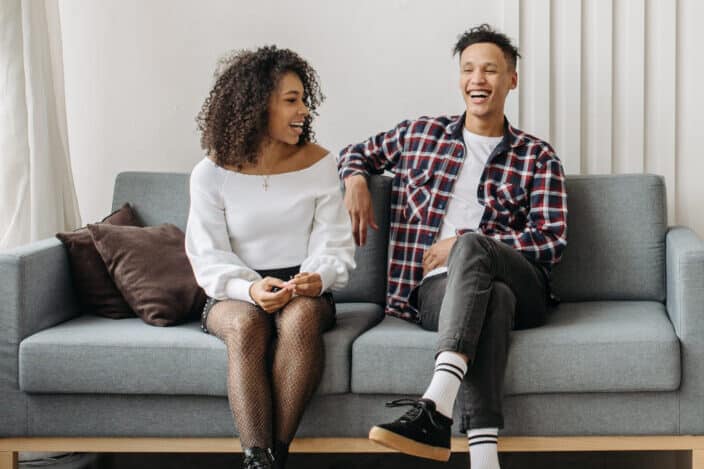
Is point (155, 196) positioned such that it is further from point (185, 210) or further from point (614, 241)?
point (614, 241)

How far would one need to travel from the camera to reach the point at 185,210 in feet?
9.87

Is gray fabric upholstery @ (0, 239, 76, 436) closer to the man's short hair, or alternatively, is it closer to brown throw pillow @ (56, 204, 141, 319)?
brown throw pillow @ (56, 204, 141, 319)

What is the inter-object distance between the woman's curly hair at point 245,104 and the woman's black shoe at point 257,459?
81 centimetres

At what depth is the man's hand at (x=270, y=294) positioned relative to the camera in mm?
2365

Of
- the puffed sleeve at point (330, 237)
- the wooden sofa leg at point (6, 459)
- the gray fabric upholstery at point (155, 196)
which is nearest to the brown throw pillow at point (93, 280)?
the gray fabric upholstery at point (155, 196)

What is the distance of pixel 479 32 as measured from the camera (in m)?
2.90

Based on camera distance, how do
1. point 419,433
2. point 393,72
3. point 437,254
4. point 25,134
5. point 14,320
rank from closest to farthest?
point 419,433 < point 14,320 < point 437,254 < point 25,134 < point 393,72

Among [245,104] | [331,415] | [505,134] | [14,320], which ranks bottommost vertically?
[331,415]

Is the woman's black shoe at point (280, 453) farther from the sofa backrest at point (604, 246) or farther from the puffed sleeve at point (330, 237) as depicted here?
the sofa backrest at point (604, 246)

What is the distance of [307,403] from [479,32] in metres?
1.30

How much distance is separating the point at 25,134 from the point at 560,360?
1812 millimetres

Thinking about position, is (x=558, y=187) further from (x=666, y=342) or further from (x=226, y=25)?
(x=226, y=25)

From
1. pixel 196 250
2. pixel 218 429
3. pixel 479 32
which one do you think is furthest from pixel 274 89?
pixel 218 429

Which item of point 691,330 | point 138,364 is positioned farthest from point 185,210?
point 691,330
